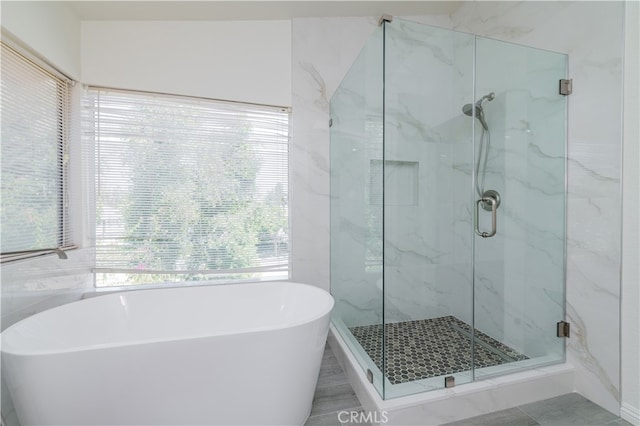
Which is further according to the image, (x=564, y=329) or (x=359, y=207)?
(x=359, y=207)

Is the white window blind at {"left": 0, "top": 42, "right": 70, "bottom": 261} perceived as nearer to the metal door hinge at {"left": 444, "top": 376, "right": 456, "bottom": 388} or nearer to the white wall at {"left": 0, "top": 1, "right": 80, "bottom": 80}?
the white wall at {"left": 0, "top": 1, "right": 80, "bottom": 80}

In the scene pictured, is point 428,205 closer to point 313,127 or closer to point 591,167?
point 591,167

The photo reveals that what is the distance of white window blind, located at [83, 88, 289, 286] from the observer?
2086mm

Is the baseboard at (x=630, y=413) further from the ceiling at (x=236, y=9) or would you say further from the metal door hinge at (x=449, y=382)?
the ceiling at (x=236, y=9)

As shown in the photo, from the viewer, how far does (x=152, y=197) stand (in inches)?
83.7

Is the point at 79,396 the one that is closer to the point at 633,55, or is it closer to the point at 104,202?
the point at 104,202

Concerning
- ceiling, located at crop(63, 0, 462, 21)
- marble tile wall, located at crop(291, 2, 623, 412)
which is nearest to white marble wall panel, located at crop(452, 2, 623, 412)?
marble tile wall, located at crop(291, 2, 623, 412)

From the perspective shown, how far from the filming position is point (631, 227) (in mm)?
1397

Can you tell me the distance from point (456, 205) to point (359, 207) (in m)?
0.64

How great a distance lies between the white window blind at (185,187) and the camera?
6.84 feet

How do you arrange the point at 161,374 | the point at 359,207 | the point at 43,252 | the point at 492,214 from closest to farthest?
1. the point at 161,374
2. the point at 43,252
3. the point at 492,214
4. the point at 359,207

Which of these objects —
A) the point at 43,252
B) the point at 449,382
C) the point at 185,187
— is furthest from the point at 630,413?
the point at 43,252

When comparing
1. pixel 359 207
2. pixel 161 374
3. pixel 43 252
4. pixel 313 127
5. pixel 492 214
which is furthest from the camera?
pixel 313 127

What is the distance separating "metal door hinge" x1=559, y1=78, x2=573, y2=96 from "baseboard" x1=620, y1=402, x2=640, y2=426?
1.71 meters
